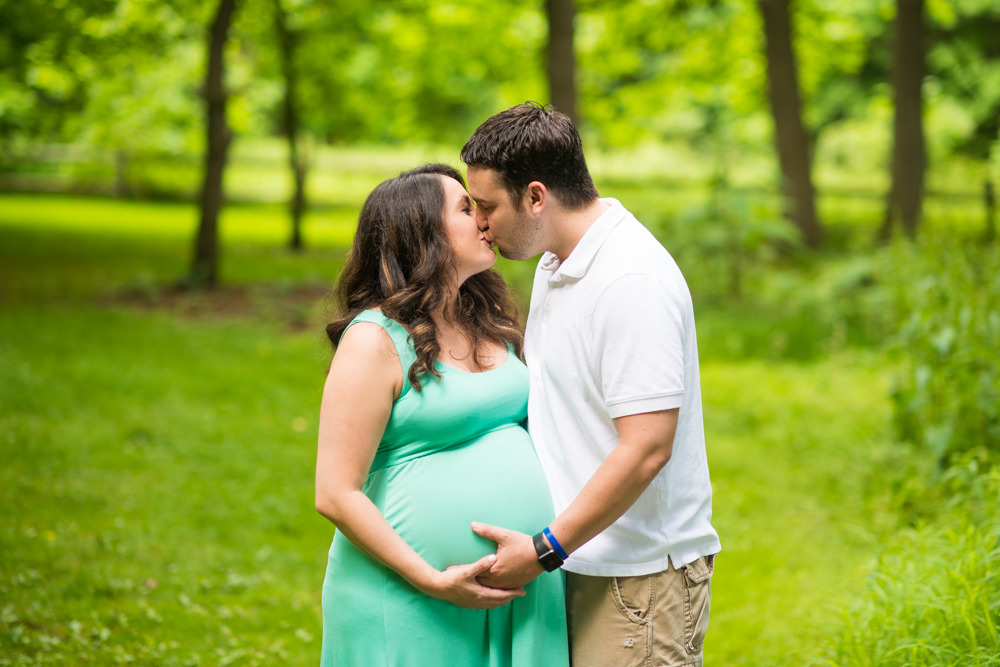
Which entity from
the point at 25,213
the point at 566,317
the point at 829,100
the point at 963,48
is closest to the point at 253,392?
the point at 566,317

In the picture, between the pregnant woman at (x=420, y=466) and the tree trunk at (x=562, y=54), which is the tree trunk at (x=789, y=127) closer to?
the tree trunk at (x=562, y=54)

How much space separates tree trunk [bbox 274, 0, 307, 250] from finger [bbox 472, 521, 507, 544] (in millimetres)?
15031

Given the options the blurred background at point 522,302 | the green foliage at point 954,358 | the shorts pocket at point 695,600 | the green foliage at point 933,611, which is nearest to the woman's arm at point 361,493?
the shorts pocket at point 695,600

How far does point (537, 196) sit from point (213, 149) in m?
11.0

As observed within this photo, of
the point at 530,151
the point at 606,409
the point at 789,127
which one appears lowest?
the point at 606,409

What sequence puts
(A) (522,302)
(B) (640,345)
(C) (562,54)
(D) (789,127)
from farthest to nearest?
(D) (789,127), (C) (562,54), (A) (522,302), (B) (640,345)

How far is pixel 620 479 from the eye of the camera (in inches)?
74.2

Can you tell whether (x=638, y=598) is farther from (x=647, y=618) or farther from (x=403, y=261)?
(x=403, y=261)

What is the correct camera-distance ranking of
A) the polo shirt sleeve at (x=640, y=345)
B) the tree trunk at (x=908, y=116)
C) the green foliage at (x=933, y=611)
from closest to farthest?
1. the polo shirt sleeve at (x=640, y=345)
2. the green foliage at (x=933, y=611)
3. the tree trunk at (x=908, y=116)

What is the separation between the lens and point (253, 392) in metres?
7.94

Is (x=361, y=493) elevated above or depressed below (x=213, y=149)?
below

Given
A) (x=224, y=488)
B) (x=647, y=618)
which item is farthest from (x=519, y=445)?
(x=224, y=488)

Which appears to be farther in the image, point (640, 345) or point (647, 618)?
point (647, 618)

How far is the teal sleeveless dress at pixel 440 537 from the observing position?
2148 millimetres
